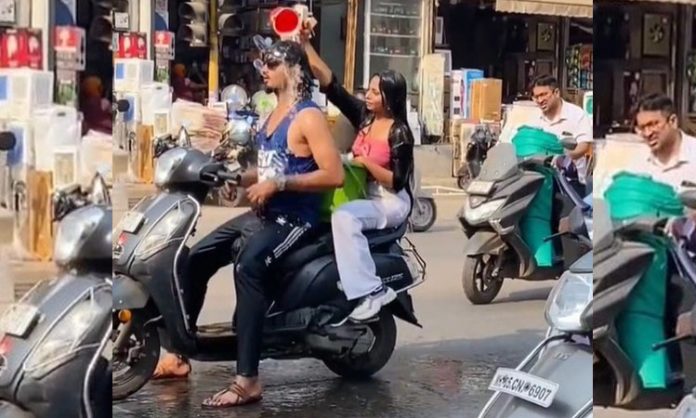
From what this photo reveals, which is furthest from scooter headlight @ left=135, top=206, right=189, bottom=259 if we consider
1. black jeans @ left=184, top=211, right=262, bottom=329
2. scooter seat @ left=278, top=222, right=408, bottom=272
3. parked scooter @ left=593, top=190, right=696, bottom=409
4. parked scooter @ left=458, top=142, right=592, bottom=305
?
parked scooter @ left=593, top=190, right=696, bottom=409

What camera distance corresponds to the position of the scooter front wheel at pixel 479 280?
297 cm

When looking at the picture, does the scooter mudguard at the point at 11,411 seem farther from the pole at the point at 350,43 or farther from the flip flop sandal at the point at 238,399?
→ the pole at the point at 350,43

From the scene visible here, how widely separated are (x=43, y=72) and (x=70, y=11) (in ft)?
0.39

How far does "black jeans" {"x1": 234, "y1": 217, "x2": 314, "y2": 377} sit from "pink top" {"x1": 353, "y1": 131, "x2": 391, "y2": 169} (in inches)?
11.0

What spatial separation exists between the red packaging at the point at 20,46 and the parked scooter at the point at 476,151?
1.07m

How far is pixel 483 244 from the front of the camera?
9.86ft

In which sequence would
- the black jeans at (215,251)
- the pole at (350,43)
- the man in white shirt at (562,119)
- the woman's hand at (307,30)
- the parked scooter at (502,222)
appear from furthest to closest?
the black jeans at (215,251)
the woman's hand at (307,30)
the pole at (350,43)
the parked scooter at (502,222)
the man in white shirt at (562,119)

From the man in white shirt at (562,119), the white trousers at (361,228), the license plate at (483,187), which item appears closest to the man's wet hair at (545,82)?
the man in white shirt at (562,119)

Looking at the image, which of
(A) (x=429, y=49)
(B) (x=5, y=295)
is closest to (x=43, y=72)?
(B) (x=5, y=295)

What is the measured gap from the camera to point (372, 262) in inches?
136

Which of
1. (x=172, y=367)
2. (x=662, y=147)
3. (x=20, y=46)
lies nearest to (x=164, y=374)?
(x=172, y=367)

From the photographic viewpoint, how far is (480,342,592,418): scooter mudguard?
2592 mm

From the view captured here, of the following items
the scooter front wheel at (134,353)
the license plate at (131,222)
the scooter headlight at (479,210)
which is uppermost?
the scooter headlight at (479,210)

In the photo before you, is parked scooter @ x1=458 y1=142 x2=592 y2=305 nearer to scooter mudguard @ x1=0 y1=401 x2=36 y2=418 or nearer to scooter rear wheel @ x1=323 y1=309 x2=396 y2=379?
scooter rear wheel @ x1=323 y1=309 x2=396 y2=379
